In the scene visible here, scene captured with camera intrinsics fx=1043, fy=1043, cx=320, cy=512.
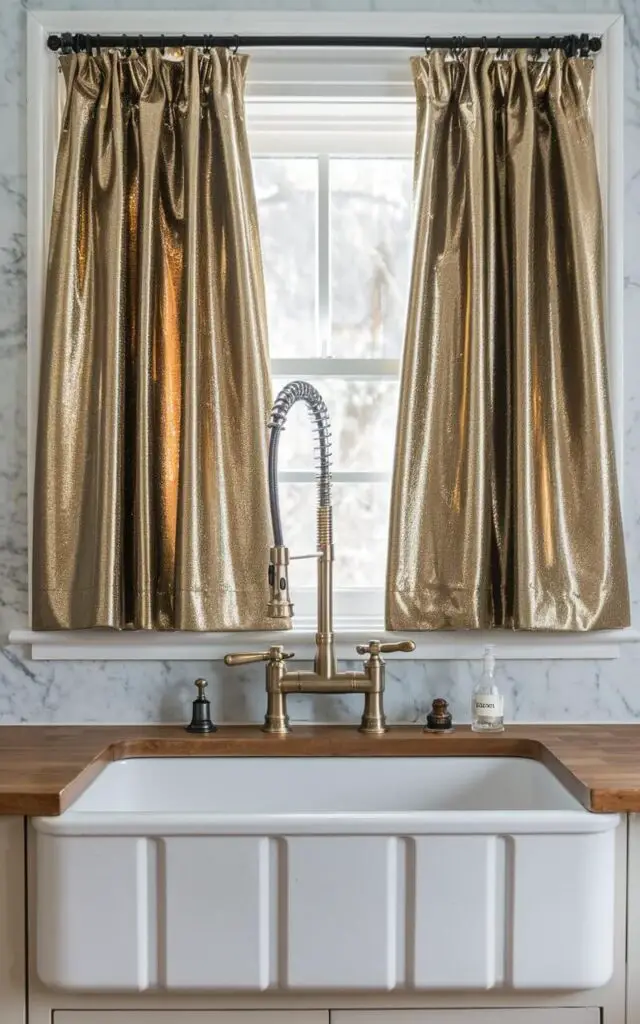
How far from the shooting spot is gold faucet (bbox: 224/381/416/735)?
1.87 metres

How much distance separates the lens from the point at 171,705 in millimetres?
2023

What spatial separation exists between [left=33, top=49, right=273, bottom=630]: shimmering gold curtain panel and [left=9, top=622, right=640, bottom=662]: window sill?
0.20ft

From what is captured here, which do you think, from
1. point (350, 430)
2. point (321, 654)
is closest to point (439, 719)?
point (321, 654)

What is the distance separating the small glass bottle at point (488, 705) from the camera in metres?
1.90

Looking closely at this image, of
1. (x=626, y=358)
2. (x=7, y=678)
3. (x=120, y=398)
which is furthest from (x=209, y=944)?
(x=626, y=358)

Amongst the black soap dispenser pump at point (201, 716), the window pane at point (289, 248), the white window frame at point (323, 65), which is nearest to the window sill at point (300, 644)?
the white window frame at point (323, 65)

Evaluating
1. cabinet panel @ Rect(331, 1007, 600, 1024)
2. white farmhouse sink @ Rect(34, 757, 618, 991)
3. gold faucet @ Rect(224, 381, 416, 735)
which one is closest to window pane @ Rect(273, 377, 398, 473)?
gold faucet @ Rect(224, 381, 416, 735)

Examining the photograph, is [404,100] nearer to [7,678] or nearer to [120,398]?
[120,398]

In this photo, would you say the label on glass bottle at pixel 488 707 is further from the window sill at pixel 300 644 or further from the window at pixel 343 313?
the window at pixel 343 313

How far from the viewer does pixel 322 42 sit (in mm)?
1999

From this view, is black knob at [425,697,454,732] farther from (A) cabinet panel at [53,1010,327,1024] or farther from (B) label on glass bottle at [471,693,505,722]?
(A) cabinet panel at [53,1010,327,1024]

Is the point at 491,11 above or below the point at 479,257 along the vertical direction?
above

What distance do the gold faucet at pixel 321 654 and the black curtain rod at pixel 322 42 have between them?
0.69 metres

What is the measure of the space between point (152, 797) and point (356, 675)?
16.6 inches
